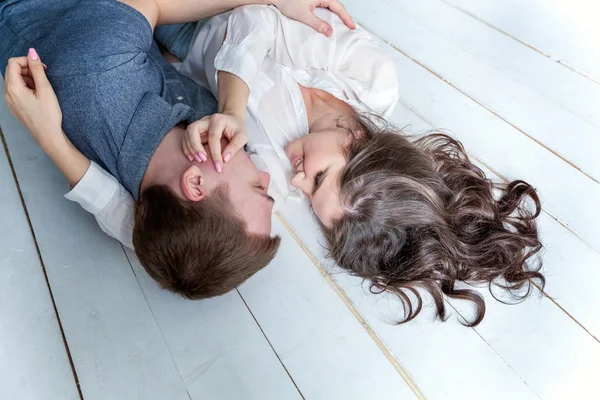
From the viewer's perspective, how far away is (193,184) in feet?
2.56

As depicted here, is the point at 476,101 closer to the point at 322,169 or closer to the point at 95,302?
the point at 322,169

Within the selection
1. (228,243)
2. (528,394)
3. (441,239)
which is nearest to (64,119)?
(228,243)

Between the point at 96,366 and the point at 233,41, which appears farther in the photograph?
the point at 233,41

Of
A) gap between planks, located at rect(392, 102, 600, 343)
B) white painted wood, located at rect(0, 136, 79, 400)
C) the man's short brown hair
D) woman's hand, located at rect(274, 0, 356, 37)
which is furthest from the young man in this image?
gap between planks, located at rect(392, 102, 600, 343)

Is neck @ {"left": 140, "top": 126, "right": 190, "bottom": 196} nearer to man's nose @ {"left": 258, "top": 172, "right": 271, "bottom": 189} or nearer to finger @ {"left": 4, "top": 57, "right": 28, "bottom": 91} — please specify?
man's nose @ {"left": 258, "top": 172, "right": 271, "bottom": 189}

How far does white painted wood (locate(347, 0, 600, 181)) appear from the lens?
1.17 meters

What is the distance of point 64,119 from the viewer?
85 centimetres

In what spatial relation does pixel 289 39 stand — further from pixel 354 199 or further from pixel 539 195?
pixel 539 195

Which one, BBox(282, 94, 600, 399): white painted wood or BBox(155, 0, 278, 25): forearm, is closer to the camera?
BBox(282, 94, 600, 399): white painted wood

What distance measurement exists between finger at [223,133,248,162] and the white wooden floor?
25 cm

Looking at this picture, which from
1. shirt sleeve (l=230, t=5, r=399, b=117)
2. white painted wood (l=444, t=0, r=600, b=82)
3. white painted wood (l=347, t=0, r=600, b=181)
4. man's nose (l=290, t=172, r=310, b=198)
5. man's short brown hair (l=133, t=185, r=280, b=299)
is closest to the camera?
man's short brown hair (l=133, t=185, r=280, b=299)

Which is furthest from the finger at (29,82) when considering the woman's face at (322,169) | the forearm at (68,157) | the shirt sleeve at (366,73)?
the shirt sleeve at (366,73)

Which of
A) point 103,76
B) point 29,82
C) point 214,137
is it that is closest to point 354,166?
point 214,137

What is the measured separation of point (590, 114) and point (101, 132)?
1.19 metres
